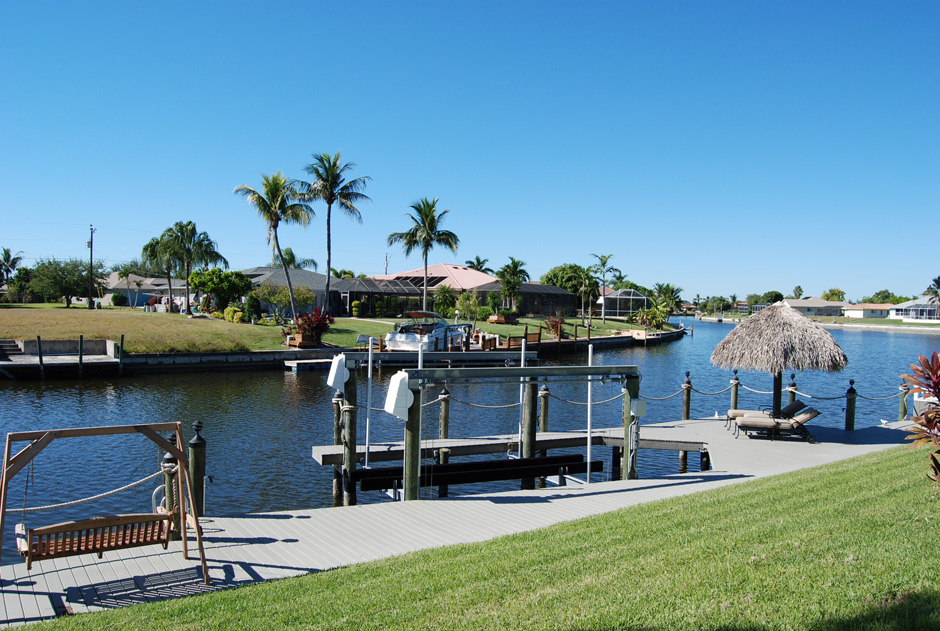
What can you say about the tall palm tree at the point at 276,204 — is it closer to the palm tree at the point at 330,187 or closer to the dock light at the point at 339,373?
the palm tree at the point at 330,187

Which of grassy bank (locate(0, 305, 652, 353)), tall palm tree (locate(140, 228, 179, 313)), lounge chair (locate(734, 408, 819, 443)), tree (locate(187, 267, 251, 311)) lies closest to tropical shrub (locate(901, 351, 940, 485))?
lounge chair (locate(734, 408, 819, 443))

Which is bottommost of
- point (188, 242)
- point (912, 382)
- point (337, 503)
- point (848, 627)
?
point (337, 503)

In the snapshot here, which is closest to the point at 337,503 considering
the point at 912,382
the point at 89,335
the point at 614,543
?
the point at 614,543

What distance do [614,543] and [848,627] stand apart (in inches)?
106

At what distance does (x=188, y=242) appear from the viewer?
66875 millimetres

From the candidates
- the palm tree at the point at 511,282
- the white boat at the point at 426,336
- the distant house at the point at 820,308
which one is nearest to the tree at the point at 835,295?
the distant house at the point at 820,308

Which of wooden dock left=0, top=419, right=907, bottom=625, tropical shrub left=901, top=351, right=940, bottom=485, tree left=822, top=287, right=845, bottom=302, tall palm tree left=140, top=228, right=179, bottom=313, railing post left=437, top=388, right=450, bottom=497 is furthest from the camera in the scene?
tree left=822, top=287, right=845, bottom=302

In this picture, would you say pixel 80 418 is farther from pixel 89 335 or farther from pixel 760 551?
pixel 760 551

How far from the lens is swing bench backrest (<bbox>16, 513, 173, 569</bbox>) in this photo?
582cm

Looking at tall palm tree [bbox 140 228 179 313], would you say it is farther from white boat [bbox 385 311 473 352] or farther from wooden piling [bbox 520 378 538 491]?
wooden piling [bbox 520 378 538 491]

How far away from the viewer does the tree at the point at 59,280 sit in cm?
6856

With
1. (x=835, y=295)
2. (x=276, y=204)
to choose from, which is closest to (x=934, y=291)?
(x=835, y=295)

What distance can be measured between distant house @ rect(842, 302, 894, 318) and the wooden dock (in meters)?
152

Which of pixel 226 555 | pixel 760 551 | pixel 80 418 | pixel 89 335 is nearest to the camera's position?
pixel 760 551
